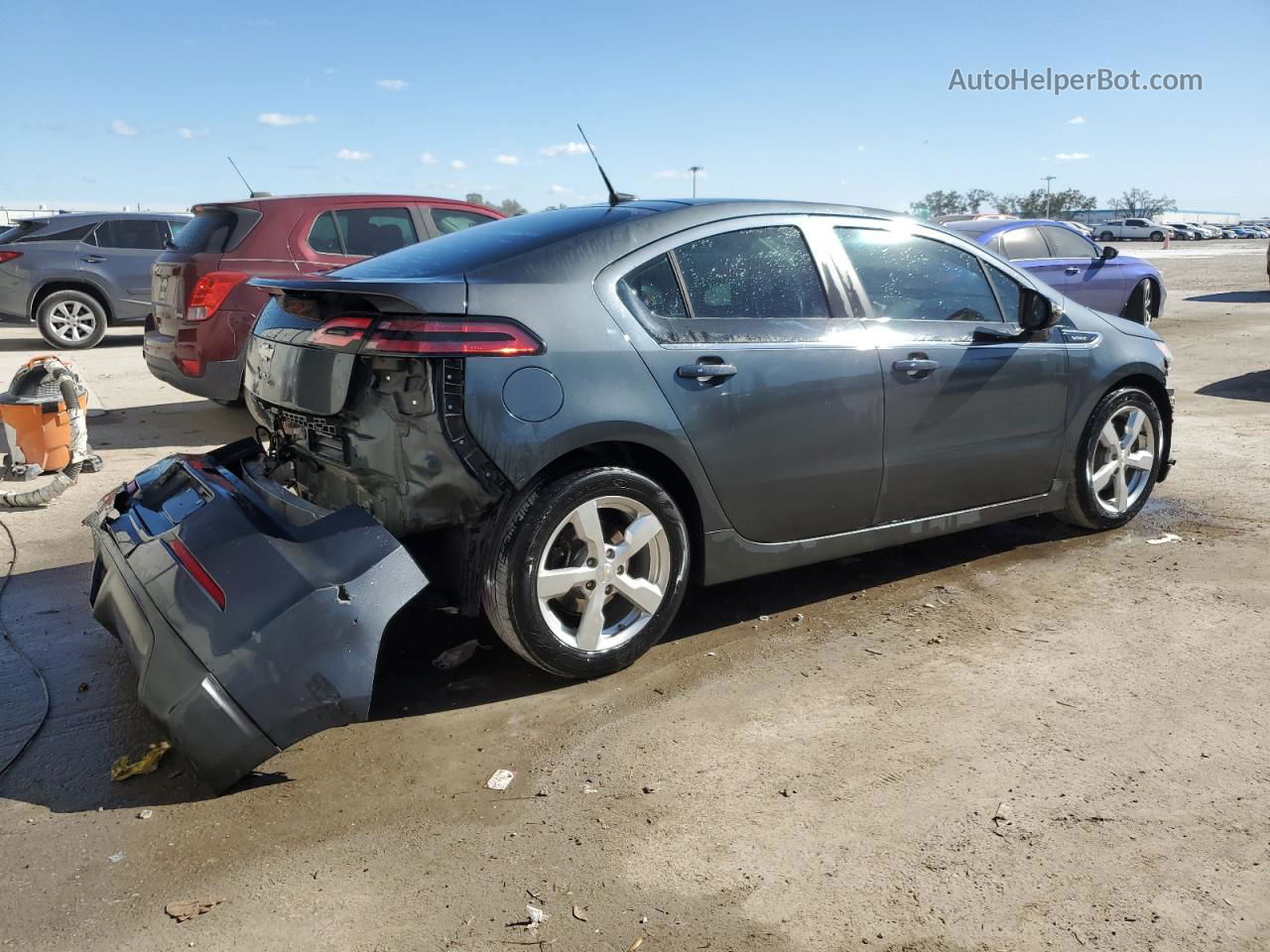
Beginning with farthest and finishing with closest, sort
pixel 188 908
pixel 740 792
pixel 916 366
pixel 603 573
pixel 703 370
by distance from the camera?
pixel 916 366 < pixel 703 370 < pixel 603 573 < pixel 740 792 < pixel 188 908

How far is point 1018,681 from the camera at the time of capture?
3.63m

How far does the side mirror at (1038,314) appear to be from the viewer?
4.64m

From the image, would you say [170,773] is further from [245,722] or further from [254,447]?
[254,447]

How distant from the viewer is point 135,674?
374 centimetres

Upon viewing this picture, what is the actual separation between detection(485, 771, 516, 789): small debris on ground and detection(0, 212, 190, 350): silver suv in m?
12.5

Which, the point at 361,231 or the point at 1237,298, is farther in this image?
the point at 1237,298

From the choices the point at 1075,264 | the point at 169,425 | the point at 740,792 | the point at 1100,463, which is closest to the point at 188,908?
the point at 740,792

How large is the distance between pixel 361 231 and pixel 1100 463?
18.4ft

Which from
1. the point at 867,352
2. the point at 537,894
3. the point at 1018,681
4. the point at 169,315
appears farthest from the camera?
the point at 169,315

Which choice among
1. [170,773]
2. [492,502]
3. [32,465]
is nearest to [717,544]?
[492,502]

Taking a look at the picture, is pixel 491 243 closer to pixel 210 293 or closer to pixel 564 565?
pixel 564 565

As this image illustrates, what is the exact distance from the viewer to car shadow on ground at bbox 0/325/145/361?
13.8 meters

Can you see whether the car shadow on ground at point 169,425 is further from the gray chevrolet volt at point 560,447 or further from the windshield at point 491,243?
the windshield at point 491,243

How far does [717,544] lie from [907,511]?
100 centimetres
